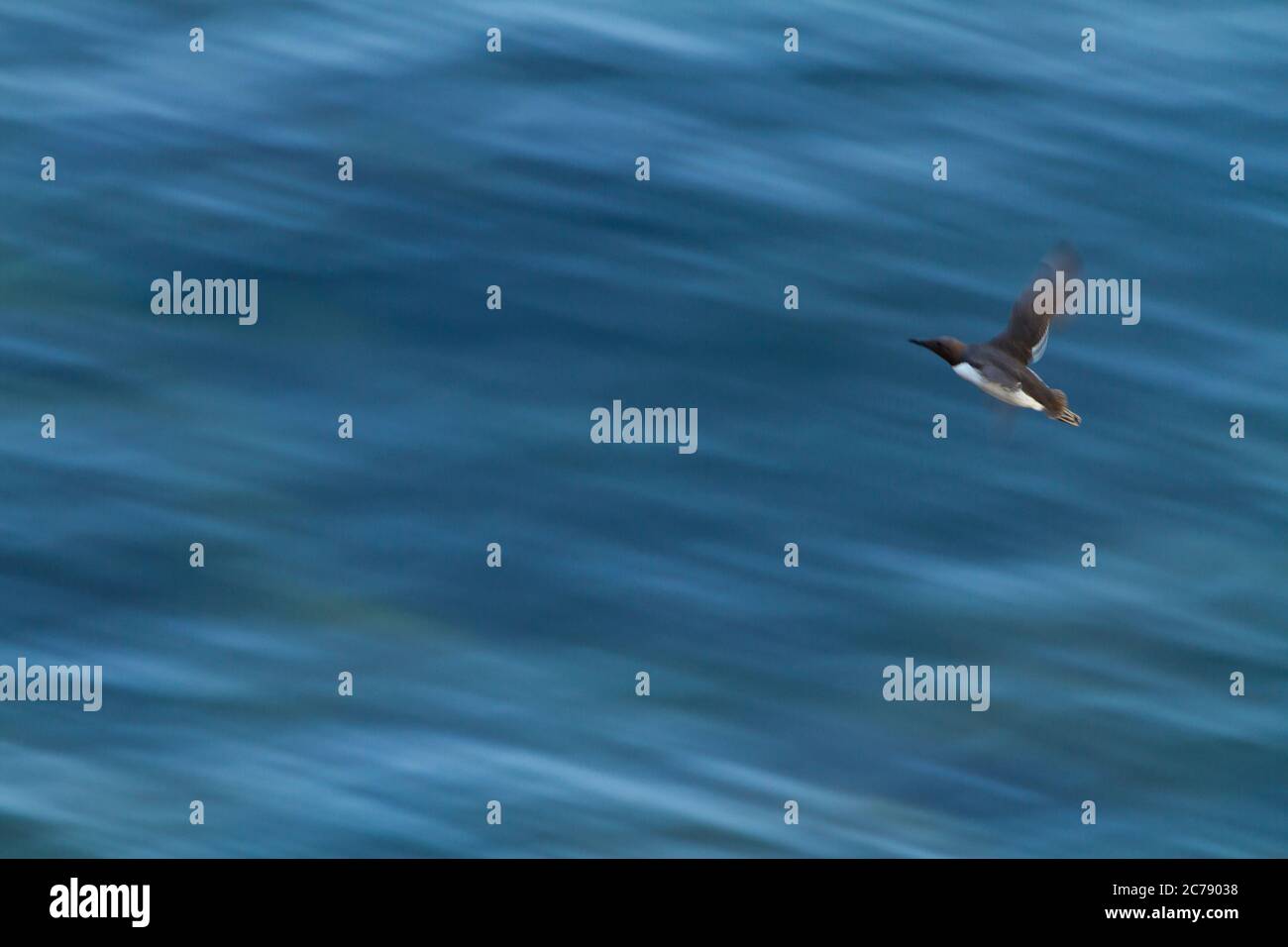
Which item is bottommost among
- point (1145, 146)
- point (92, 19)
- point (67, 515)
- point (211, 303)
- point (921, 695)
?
point (921, 695)

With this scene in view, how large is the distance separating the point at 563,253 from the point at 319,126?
2721mm

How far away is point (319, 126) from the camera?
24625mm

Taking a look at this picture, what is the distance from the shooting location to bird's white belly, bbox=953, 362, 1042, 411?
19.7 meters

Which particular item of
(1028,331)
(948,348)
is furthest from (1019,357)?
(948,348)

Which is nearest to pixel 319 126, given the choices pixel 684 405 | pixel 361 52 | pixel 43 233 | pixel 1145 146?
pixel 361 52

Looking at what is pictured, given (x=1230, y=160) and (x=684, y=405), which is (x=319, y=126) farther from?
(x=1230, y=160)

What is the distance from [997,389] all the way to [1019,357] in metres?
0.29
